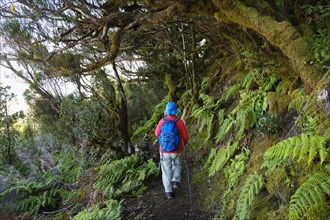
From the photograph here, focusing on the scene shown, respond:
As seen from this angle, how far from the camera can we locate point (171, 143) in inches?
243

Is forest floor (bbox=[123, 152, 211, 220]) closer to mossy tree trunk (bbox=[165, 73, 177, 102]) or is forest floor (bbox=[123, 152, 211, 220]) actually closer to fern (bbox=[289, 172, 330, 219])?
fern (bbox=[289, 172, 330, 219])

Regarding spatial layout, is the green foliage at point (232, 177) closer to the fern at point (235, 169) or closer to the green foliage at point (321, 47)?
the fern at point (235, 169)

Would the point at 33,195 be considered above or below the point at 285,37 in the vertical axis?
below

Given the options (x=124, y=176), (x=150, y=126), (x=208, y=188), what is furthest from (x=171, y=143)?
(x=150, y=126)

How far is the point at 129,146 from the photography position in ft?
29.0

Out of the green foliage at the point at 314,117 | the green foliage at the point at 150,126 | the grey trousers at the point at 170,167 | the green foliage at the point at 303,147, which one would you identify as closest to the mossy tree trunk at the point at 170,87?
the green foliage at the point at 150,126

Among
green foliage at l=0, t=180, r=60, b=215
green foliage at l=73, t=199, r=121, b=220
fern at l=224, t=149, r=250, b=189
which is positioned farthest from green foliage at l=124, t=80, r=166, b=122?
fern at l=224, t=149, r=250, b=189

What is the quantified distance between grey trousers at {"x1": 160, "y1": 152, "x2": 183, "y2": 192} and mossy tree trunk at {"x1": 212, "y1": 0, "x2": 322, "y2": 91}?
280cm

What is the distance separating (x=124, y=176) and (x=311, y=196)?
5.10 metres

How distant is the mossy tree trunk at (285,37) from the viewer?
15.0 feet

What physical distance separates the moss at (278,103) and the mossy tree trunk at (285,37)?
722 millimetres

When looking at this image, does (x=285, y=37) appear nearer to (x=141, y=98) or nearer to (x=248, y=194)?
(x=248, y=194)

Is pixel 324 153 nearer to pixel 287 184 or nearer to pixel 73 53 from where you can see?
pixel 287 184

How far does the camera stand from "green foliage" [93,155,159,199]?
694 centimetres
